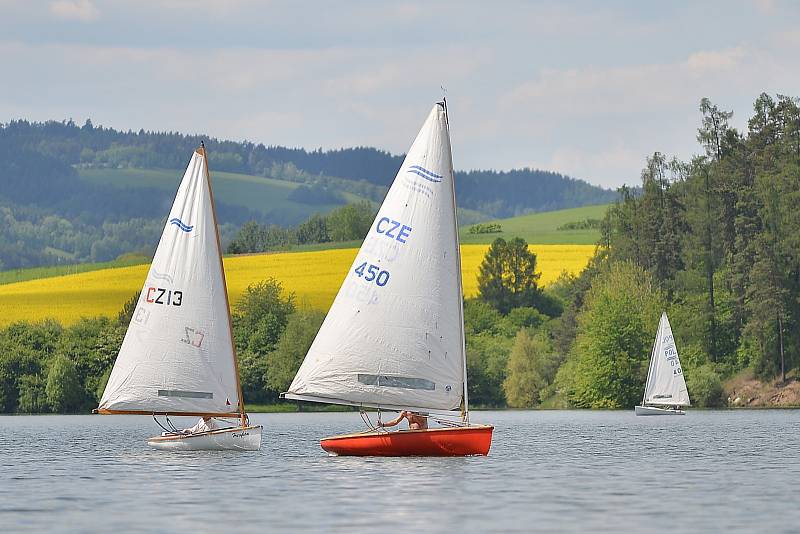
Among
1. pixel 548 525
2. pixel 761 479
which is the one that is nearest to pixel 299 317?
pixel 761 479

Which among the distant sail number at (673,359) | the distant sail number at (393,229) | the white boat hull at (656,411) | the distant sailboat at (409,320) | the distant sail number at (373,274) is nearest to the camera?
the distant sailboat at (409,320)

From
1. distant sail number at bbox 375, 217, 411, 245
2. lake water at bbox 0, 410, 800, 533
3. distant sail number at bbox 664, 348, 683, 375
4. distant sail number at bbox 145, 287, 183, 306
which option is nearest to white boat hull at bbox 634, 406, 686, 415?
distant sail number at bbox 664, 348, 683, 375

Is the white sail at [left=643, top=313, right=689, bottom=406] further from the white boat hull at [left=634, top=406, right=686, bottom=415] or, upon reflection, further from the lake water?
the lake water

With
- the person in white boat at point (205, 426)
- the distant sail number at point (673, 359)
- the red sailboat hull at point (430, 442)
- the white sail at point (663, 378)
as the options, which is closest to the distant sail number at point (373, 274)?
the red sailboat hull at point (430, 442)

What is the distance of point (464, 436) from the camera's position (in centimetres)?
5347

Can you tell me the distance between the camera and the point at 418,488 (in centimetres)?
4497

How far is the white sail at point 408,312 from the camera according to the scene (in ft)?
176

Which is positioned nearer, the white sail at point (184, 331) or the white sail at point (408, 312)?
the white sail at point (408, 312)

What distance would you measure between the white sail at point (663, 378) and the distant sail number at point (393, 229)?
69102 millimetres

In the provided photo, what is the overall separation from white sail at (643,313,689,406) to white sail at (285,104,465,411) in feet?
225

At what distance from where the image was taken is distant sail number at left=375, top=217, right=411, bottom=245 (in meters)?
54.2

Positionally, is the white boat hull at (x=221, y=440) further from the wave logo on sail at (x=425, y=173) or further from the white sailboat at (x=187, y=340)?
the wave logo on sail at (x=425, y=173)

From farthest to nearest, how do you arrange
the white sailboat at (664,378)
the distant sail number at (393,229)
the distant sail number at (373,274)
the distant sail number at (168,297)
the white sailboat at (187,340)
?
1. the white sailboat at (664,378)
2. the distant sail number at (168,297)
3. the white sailboat at (187,340)
4. the distant sail number at (373,274)
5. the distant sail number at (393,229)

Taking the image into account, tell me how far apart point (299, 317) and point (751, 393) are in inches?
1728
